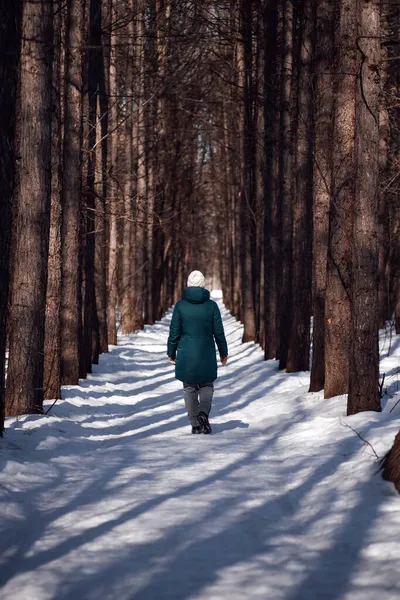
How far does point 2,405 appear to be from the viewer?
8477 mm

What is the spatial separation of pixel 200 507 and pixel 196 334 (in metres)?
4.08

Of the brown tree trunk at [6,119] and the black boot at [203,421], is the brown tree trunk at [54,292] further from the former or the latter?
the brown tree trunk at [6,119]

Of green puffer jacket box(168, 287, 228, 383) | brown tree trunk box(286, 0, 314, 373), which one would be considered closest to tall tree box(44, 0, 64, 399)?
green puffer jacket box(168, 287, 228, 383)

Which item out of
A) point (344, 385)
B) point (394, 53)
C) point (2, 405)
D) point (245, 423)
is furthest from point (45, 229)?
point (394, 53)

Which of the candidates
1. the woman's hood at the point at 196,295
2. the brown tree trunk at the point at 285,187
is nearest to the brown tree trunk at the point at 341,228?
the woman's hood at the point at 196,295

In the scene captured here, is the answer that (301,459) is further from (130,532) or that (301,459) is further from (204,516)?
(130,532)

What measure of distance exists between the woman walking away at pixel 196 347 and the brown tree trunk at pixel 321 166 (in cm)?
260

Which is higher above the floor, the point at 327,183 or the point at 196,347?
the point at 327,183

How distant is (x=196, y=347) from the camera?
398 inches

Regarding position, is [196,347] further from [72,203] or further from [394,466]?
[72,203]

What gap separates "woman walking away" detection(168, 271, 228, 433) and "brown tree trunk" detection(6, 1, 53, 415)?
66.7 inches

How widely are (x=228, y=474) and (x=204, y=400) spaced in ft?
8.33

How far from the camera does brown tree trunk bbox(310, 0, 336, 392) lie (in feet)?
41.1

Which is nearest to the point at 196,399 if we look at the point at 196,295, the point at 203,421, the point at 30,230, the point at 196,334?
the point at 203,421
